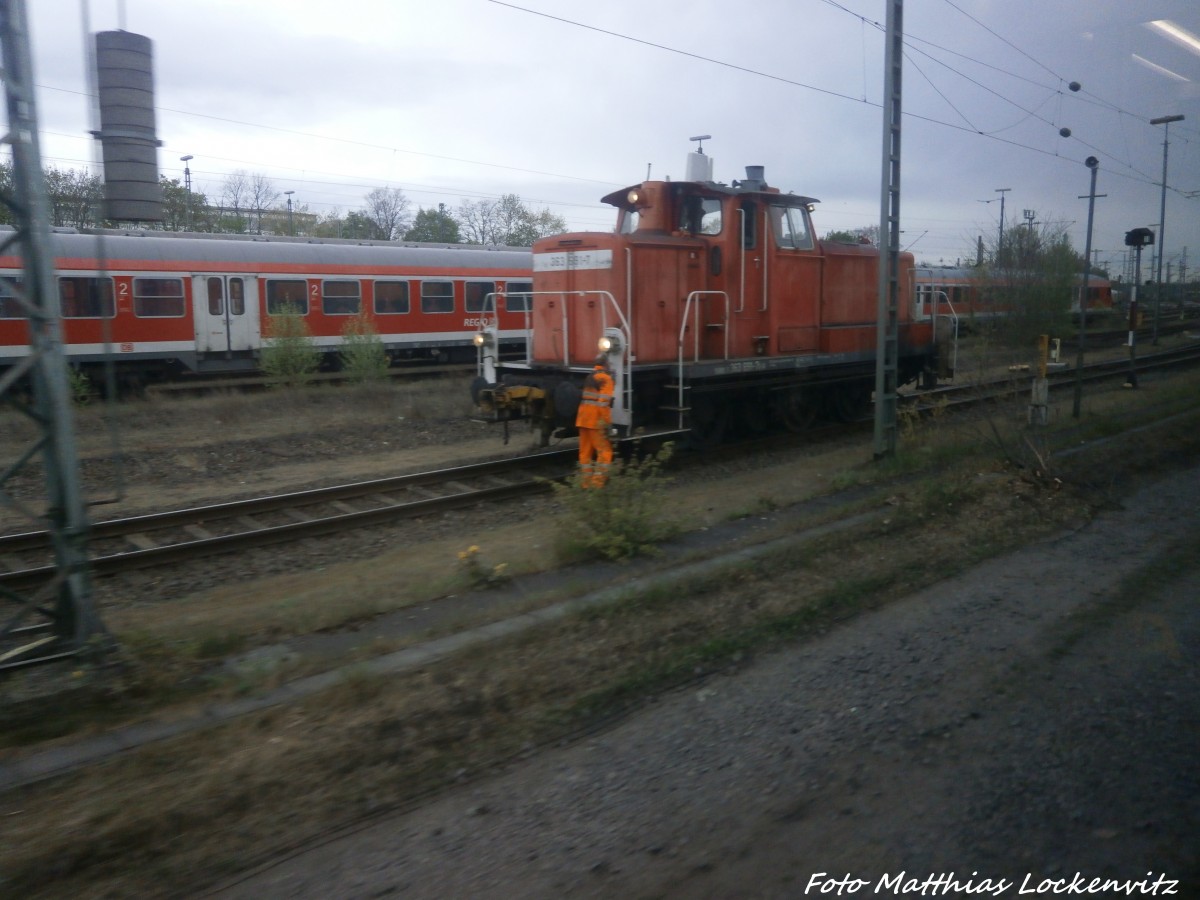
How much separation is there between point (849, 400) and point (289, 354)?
38.0 ft

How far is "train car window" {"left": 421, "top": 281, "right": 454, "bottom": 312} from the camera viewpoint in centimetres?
2533

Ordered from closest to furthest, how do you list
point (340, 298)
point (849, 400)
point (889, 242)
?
1. point (889, 242)
2. point (849, 400)
3. point (340, 298)

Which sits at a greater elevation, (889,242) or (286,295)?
(889,242)

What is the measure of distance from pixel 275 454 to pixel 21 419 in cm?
680

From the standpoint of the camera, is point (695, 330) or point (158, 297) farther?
point (158, 297)

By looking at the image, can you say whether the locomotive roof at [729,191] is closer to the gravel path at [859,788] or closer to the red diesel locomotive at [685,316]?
the red diesel locomotive at [685,316]

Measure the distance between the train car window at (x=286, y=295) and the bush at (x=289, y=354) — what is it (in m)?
1.70

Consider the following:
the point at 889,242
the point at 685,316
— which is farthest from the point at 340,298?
the point at 889,242

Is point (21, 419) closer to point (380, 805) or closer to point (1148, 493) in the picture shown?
point (380, 805)

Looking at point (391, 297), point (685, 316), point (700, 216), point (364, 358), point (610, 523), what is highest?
point (700, 216)

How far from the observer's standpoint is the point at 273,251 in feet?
73.6

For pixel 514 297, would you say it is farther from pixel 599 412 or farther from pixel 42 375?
pixel 42 375

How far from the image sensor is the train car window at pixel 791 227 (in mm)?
13713

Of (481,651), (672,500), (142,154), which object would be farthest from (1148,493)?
(142,154)
